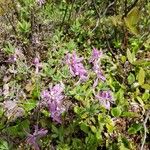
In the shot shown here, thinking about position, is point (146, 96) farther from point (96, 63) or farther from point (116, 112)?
point (96, 63)

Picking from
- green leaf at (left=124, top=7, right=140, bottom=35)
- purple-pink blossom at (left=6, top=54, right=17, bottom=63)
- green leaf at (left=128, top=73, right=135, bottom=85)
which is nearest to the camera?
green leaf at (left=124, top=7, right=140, bottom=35)

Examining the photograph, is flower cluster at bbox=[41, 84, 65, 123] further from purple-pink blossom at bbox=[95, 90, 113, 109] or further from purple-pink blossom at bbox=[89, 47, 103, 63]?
purple-pink blossom at bbox=[89, 47, 103, 63]

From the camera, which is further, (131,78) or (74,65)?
(131,78)

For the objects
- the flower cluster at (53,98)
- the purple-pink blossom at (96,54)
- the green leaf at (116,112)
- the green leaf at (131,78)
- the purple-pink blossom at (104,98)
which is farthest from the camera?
the green leaf at (131,78)

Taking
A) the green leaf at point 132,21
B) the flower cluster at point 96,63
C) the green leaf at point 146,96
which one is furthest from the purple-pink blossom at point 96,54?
the green leaf at point 132,21

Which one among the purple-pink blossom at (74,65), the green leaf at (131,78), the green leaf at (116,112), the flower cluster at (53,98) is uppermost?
the purple-pink blossom at (74,65)

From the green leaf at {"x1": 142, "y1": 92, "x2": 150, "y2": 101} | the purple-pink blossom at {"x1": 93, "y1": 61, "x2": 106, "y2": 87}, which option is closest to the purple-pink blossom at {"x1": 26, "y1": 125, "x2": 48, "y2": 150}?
the purple-pink blossom at {"x1": 93, "y1": 61, "x2": 106, "y2": 87}

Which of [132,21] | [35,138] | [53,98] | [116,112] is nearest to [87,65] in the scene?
[116,112]

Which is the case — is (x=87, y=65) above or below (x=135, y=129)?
above

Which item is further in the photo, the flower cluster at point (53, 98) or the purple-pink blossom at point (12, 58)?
the purple-pink blossom at point (12, 58)

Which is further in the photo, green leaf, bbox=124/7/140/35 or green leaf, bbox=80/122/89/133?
green leaf, bbox=80/122/89/133

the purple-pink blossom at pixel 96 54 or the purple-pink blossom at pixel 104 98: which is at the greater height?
the purple-pink blossom at pixel 96 54

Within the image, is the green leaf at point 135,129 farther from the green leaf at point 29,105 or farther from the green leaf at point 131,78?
the green leaf at point 29,105

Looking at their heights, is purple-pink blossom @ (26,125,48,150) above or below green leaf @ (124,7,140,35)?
below
